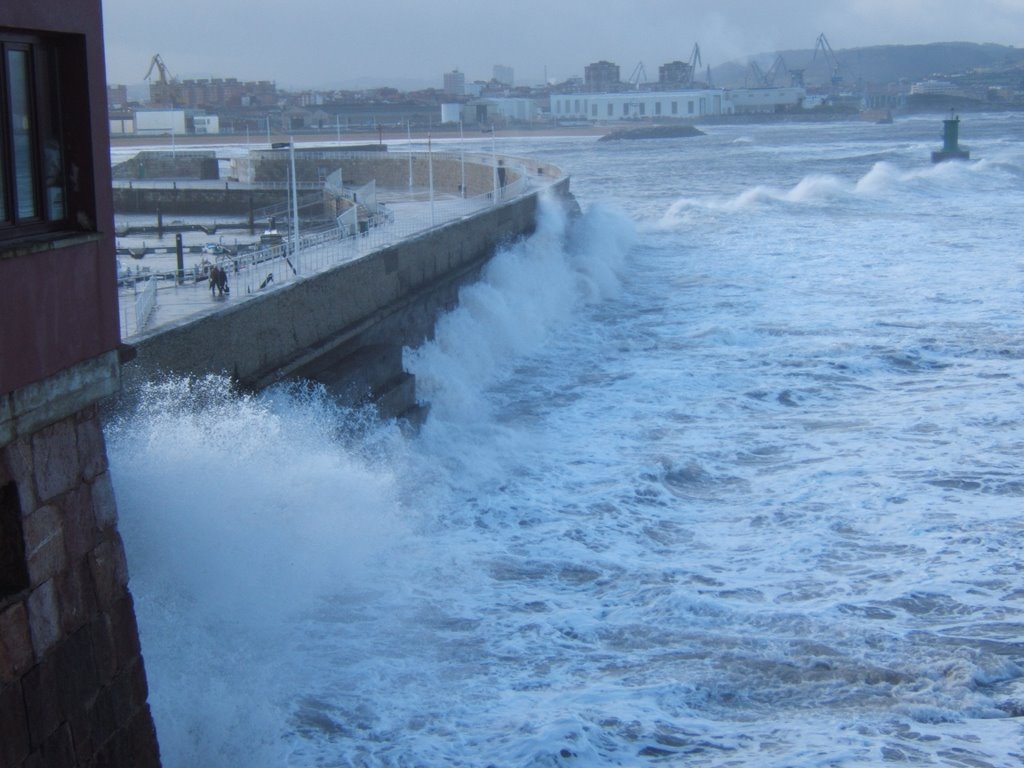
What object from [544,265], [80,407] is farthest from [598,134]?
[80,407]

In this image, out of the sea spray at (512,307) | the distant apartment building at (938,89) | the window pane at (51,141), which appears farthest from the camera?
the distant apartment building at (938,89)

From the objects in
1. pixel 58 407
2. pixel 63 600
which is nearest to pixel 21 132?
pixel 58 407

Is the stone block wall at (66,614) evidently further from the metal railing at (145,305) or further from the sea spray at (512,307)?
the sea spray at (512,307)

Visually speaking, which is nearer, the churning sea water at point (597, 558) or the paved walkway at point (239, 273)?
the churning sea water at point (597, 558)

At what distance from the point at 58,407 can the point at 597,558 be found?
5.47m

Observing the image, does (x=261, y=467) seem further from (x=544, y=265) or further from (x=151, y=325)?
(x=544, y=265)

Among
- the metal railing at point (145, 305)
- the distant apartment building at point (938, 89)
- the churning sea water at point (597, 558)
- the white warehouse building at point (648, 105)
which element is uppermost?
the distant apartment building at point (938, 89)

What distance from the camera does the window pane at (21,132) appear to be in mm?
4660

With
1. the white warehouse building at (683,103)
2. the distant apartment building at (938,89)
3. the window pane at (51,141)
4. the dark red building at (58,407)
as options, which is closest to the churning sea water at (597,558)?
the dark red building at (58,407)

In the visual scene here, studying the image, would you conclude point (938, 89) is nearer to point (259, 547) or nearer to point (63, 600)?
point (259, 547)

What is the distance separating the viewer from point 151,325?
31.5 ft

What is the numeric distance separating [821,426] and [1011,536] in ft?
12.3

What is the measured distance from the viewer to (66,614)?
15.9 feet

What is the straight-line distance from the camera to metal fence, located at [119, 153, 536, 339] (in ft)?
33.7
